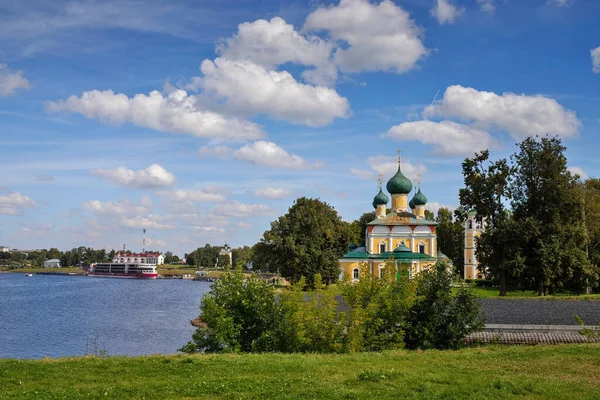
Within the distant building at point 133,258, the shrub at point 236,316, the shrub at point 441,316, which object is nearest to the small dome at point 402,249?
the shrub at point 441,316

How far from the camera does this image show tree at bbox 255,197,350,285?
59531mm

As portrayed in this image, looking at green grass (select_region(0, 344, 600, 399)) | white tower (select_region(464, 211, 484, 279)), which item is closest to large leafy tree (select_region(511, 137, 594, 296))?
green grass (select_region(0, 344, 600, 399))

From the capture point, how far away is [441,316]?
1748 centimetres

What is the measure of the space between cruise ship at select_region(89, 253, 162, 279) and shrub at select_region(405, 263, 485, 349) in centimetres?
13449

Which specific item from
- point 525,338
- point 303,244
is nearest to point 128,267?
point 303,244

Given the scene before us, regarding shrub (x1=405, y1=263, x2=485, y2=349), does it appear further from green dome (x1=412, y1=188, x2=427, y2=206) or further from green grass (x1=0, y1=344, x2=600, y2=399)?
green dome (x1=412, y1=188, x2=427, y2=206)

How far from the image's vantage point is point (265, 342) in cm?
1633

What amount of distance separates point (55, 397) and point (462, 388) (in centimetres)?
679

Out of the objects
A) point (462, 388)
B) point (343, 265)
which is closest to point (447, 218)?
point (343, 265)

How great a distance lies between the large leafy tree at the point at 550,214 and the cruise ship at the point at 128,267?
11475 cm

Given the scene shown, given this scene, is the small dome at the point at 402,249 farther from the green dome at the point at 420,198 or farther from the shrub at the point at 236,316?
the shrub at the point at 236,316

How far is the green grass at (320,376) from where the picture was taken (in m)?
10.2

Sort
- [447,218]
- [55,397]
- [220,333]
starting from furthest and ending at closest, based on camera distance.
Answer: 1. [447,218]
2. [220,333]
3. [55,397]

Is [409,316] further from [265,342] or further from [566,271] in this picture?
[566,271]
